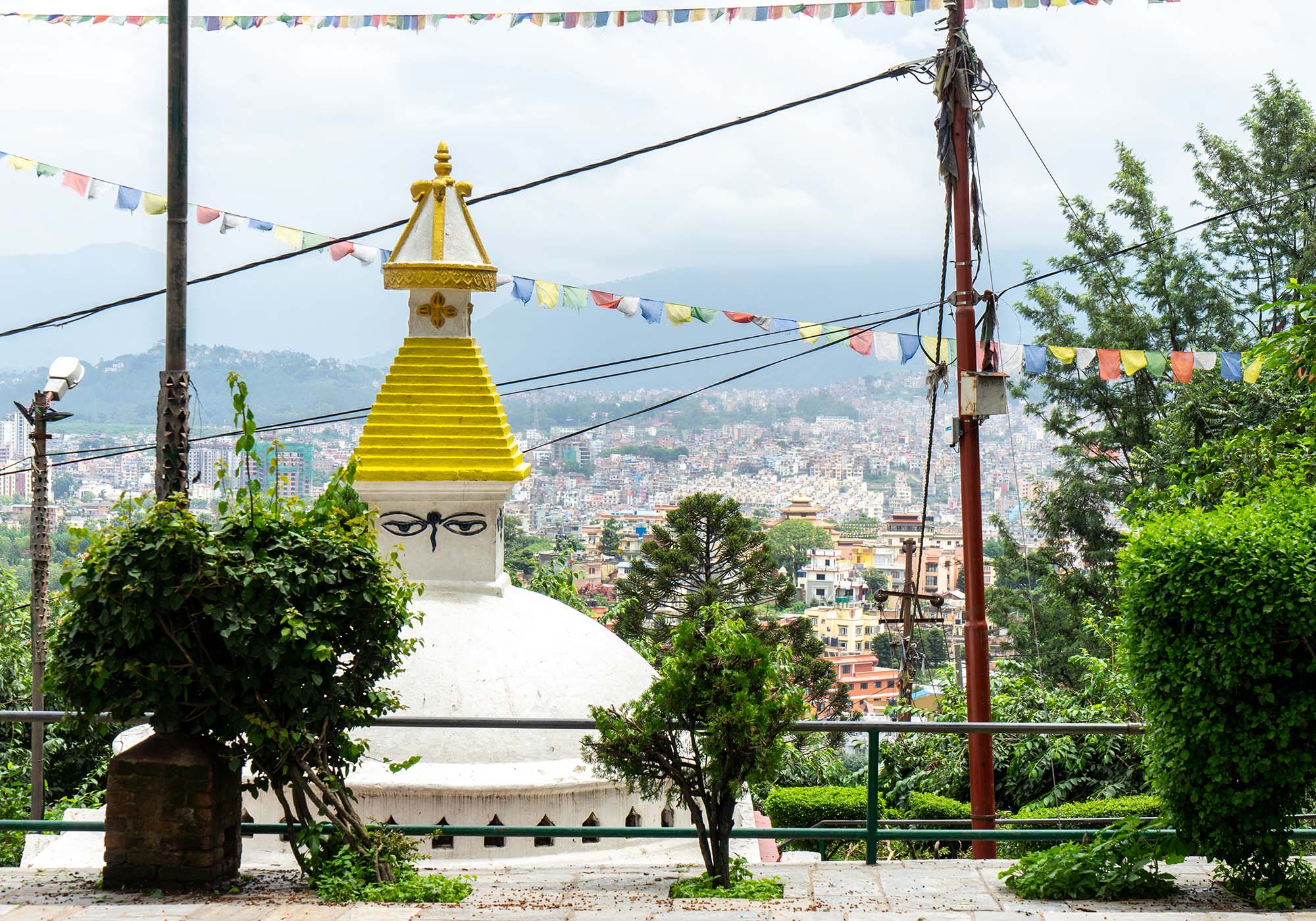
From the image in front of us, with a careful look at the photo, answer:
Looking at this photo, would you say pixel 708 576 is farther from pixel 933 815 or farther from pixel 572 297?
pixel 572 297

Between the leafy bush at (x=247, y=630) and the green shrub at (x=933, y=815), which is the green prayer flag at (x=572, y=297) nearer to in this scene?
the green shrub at (x=933, y=815)

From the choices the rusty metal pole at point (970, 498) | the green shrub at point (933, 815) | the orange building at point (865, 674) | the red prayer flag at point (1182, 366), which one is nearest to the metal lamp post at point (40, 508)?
the green shrub at point (933, 815)

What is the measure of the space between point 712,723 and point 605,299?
419 inches

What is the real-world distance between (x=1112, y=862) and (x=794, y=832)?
156 cm

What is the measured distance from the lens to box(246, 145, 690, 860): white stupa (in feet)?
29.8

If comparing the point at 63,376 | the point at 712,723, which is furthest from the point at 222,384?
the point at 712,723

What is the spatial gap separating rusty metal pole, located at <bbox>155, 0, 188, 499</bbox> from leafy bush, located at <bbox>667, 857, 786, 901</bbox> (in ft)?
11.8

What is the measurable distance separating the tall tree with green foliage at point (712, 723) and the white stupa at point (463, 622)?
7.33ft

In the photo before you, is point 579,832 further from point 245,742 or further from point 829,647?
point 829,647

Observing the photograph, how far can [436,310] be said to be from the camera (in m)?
11.2

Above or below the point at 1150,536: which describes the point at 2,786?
below

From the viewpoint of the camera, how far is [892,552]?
97.4m

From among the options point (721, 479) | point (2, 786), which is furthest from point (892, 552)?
point (2, 786)

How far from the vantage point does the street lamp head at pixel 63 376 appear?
16812mm
